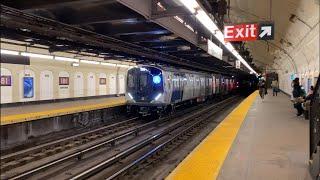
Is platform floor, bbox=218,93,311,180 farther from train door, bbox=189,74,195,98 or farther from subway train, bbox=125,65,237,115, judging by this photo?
train door, bbox=189,74,195,98

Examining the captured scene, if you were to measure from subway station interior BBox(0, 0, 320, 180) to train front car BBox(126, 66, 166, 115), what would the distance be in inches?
1.9

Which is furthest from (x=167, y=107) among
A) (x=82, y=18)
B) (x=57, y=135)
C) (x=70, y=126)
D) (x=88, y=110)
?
(x=82, y=18)

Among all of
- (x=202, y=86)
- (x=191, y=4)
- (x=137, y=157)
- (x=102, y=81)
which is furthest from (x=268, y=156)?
(x=202, y=86)

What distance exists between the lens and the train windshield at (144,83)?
645 inches

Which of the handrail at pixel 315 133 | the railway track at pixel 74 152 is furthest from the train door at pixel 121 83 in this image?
the handrail at pixel 315 133

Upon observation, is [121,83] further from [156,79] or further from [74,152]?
[74,152]

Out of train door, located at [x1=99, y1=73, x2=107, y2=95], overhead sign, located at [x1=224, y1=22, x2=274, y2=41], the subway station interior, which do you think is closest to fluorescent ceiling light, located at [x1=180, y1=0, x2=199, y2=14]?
the subway station interior

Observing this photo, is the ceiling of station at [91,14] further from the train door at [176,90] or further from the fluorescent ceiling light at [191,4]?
the train door at [176,90]

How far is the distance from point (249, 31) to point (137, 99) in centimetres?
685

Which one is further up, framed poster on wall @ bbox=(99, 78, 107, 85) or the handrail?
framed poster on wall @ bbox=(99, 78, 107, 85)

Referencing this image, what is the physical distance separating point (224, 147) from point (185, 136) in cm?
628

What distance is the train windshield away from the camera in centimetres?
1639

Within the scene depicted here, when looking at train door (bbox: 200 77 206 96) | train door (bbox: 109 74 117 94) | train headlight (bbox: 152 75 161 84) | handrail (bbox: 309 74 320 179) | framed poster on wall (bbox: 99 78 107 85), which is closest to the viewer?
handrail (bbox: 309 74 320 179)

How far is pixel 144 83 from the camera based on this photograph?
16719mm
